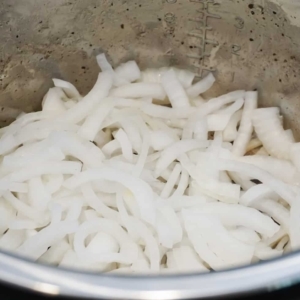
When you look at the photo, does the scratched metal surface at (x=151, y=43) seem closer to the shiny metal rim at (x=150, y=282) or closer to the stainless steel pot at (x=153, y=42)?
the stainless steel pot at (x=153, y=42)

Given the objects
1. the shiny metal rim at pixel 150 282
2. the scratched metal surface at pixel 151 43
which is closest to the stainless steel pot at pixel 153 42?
the scratched metal surface at pixel 151 43

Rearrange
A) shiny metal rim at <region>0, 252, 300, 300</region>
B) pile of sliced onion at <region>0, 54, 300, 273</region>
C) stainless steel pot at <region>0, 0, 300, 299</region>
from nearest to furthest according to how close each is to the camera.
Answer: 1. shiny metal rim at <region>0, 252, 300, 300</region>
2. pile of sliced onion at <region>0, 54, 300, 273</region>
3. stainless steel pot at <region>0, 0, 300, 299</region>

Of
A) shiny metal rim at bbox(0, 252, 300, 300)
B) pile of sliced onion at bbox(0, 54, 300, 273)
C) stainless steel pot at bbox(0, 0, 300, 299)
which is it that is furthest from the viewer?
stainless steel pot at bbox(0, 0, 300, 299)

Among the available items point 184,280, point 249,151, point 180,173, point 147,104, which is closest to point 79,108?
point 147,104

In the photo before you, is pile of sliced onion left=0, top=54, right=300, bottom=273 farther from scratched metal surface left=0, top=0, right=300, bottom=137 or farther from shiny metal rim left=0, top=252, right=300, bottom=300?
shiny metal rim left=0, top=252, right=300, bottom=300

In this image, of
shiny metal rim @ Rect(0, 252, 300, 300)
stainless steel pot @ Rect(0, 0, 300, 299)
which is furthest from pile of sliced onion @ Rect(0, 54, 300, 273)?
shiny metal rim @ Rect(0, 252, 300, 300)

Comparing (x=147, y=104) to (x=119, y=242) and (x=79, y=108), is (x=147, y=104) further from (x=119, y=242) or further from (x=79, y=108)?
(x=119, y=242)

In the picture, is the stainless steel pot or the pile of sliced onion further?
the stainless steel pot

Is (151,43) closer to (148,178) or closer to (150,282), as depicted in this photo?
(148,178)
